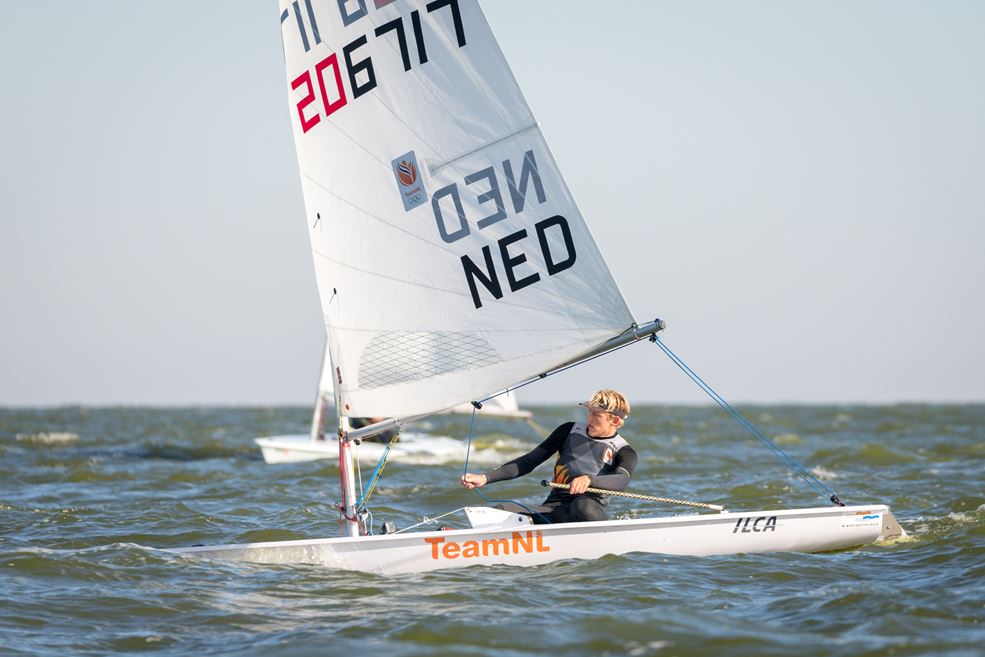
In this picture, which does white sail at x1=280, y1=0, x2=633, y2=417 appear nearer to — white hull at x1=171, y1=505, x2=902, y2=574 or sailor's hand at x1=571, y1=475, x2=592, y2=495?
sailor's hand at x1=571, y1=475, x2=592, y2=495

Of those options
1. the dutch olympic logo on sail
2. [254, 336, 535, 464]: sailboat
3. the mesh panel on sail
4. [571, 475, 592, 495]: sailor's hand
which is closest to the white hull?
[571, 475, 592, 495]: sailor's hand

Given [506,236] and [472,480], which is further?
[506,236]

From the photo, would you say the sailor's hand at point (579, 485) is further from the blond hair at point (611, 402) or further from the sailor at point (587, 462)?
the blond hair at point (611, 402)

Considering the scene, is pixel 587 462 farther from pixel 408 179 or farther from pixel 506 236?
pixel 408 179

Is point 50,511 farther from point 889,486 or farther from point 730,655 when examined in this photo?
point 889,486

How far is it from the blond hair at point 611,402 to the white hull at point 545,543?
2.62 feet

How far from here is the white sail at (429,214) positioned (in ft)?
26.9

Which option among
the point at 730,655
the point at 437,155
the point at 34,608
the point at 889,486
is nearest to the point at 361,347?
the point at 437,155

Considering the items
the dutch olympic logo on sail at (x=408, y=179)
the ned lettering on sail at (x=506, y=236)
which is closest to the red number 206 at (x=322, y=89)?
the dutch olympic logo on sail at (x=408, y=179)

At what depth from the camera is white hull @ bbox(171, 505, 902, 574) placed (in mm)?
7902

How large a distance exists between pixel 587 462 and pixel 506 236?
1717mm

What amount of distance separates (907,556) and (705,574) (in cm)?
178

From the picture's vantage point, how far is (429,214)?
8.41 metres

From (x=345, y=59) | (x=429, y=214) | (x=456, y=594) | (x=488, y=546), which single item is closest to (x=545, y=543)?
(x=488, y=546)
